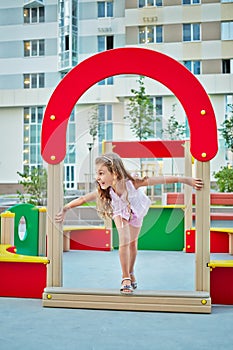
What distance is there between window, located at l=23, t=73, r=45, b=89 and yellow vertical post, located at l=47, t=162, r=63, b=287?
565 inches

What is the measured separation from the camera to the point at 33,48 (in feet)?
54.1

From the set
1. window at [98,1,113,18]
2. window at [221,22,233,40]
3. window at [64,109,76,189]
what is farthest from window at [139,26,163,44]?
window at [64,109,76,189]

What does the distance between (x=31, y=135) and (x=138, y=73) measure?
14.3 meters

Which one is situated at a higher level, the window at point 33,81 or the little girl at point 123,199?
the window at point 33,81

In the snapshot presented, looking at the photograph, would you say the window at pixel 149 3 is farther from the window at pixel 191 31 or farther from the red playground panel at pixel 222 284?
the red playground panel at pixel 222 284

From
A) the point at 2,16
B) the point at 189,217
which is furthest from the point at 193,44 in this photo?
the point at 189,217

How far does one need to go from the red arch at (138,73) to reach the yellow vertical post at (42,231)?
170 centimetres

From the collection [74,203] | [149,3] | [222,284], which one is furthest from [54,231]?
[149,3]

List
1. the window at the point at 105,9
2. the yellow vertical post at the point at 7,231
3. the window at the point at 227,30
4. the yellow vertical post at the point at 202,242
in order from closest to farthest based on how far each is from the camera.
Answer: the yellow vertical post at the point at 202,242
the yellow vertical post at the point at 7,231
the window at the point at 227,30
the window at the point at 105,9

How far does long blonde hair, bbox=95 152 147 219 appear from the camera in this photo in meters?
2.62

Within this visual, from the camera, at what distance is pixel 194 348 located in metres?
1.89

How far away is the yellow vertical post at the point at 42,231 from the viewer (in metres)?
4.30

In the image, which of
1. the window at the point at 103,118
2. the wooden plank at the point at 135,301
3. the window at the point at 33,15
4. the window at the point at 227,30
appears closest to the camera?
the wooden plank at the point at 135,301

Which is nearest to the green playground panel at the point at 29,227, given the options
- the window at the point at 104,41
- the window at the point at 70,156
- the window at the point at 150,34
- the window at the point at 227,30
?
the window at the point at 70,156
